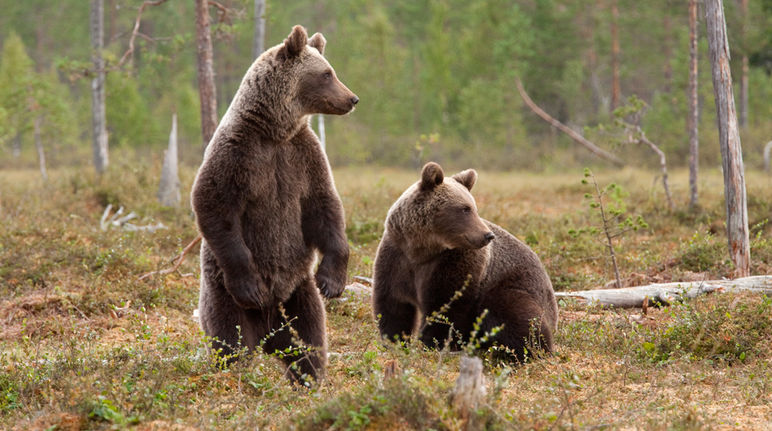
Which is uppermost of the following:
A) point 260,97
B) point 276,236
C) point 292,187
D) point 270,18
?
point 270,18

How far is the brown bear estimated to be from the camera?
600 centimetres

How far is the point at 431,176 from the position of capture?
5949 millimetres

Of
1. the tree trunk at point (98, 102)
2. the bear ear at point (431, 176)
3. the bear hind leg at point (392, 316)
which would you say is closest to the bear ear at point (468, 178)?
the bear ear at point (431, 176)

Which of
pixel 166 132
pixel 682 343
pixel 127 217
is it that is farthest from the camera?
pixel 166 132

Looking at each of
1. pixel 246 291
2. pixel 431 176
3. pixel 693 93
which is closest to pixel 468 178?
pixel 431 176

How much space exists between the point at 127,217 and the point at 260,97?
28.3 ft

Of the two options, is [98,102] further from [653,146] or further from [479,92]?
[479,92]

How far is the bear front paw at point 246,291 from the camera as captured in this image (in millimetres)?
4852

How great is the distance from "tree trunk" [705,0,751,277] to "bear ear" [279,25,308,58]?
5.86 meters

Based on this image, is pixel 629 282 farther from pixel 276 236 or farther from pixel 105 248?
pixel 105 248

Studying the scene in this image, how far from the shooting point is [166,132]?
3656 cm

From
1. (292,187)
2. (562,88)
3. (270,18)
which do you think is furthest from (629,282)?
(562,88)

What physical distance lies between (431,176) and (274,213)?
1513 mm

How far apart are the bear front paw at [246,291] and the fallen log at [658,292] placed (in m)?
4.05
